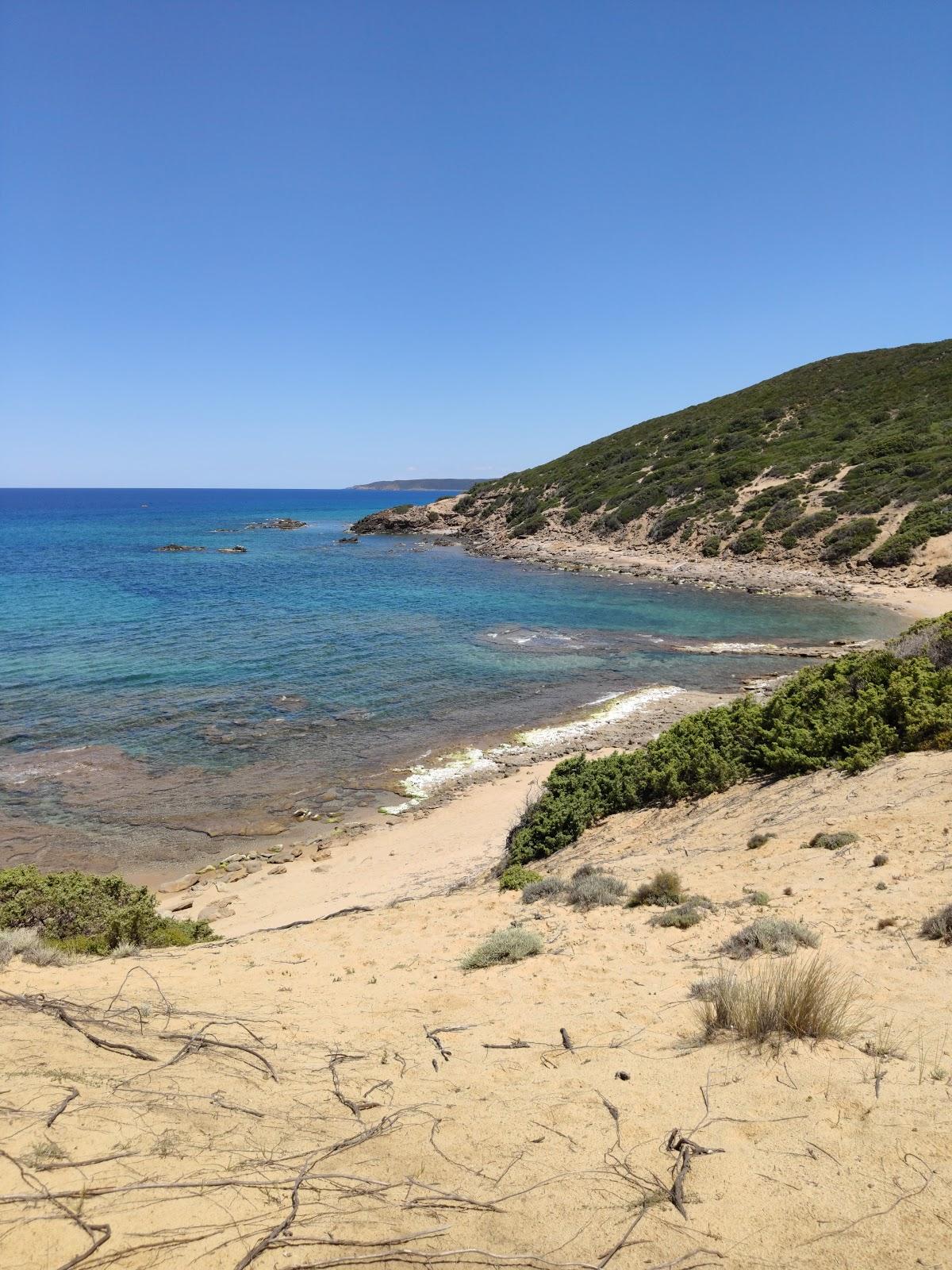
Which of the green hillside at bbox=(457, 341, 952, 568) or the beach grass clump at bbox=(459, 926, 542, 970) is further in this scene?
the green hillside at bbox=(457, 341, 952, 568)

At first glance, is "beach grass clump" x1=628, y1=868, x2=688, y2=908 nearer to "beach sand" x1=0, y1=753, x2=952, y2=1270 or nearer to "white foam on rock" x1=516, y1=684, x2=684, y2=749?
"beach sand" x1=0, y1=753, x2=952, y2=1270

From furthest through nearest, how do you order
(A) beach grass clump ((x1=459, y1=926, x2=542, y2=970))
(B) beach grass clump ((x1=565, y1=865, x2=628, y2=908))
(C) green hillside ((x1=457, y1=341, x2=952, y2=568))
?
(C) green hillside ((x1=457, y1=341, x2=952, y2=568)) → (B) beach grass clump ((x1=565, y1=865, x2=628, y2=908)) → (A) beach grass clump ((x1=459, y1=926, x2=542, y2=970))

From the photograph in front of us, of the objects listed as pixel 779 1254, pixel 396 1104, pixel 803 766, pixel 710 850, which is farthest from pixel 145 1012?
pixel 803 766

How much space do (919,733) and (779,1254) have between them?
32.6 feet

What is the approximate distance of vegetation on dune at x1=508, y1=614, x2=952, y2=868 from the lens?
38.0ft

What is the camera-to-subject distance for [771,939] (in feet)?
22.3

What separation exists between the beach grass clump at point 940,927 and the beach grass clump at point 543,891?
4.29 m

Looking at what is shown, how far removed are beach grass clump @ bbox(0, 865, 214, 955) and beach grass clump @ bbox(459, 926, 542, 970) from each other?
4418 millimetres

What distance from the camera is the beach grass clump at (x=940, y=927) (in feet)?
20.9

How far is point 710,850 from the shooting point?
1004 centimetres

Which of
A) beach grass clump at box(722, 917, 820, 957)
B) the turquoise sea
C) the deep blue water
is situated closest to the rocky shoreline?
the turquoise sea

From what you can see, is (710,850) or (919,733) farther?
(919,733)

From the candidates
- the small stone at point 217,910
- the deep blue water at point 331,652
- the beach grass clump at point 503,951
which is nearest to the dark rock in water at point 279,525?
the deep blue water at point 331,652

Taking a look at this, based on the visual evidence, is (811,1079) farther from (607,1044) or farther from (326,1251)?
(326,1251)
